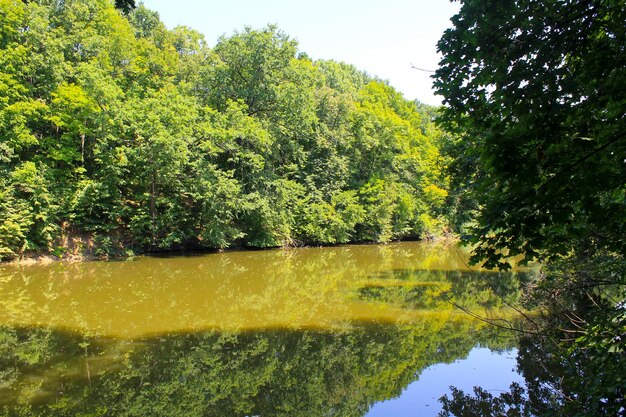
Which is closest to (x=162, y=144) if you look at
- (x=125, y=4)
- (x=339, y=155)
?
(x=339, y=155)

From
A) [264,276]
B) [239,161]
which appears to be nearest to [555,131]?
[264,276]

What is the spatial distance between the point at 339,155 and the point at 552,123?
1139 inches

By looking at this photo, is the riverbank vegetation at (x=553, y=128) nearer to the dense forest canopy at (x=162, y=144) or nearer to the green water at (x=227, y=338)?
the green water at (x=227, y=338)

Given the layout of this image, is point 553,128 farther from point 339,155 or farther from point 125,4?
point 339,155

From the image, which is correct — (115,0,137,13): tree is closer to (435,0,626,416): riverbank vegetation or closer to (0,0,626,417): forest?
(0,0,626,417): forest

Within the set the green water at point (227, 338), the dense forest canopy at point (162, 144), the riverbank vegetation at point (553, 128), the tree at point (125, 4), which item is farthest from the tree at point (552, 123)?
the dense forest canopy at point (162, 144)

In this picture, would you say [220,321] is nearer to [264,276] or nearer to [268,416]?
[268,416]

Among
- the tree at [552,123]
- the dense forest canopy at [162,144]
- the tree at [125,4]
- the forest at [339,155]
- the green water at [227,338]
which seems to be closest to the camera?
the tree at [552,123]

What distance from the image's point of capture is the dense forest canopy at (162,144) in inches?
763

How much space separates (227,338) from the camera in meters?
8.41

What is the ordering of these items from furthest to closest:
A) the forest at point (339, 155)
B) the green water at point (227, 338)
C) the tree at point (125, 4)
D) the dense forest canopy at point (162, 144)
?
1. the dense forest canopy at point (162, 144)
2. the green water at point (227, 338)
3. the tree at point (125, 4)
4. the forest at point (339, 155)

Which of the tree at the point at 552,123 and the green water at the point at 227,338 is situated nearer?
the tree at the point at 552,123

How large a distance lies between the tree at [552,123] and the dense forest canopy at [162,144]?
39.6ft

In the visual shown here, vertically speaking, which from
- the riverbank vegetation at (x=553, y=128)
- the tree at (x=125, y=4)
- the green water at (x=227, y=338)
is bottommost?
the green water at (x=227, y=338)
